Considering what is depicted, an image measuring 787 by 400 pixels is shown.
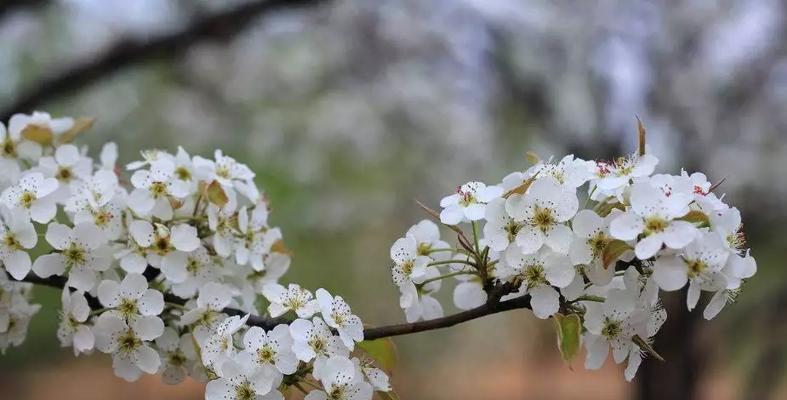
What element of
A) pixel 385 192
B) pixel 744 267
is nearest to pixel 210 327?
pixel 744 267

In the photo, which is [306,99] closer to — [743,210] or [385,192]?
[385,192]

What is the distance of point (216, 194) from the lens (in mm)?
890

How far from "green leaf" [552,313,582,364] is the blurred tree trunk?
292 centimetres

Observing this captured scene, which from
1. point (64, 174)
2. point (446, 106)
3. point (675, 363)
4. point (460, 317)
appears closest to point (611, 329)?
point (460, 317)

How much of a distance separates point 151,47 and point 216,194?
1.84 metres

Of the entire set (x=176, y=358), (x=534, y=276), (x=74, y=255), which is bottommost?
(x=176, y=358)

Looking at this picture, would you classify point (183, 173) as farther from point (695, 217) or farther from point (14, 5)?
point (14, 5)

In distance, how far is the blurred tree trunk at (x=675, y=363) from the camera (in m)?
3.48

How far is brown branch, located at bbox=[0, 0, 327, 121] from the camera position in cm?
247

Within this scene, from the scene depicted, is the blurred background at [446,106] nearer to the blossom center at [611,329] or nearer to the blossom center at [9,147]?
the blossom center at [9,147]

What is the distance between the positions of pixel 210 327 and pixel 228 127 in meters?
4.39

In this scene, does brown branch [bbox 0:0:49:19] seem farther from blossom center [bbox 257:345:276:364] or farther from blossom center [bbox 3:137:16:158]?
blossom center [bbox 257:345:276:364]

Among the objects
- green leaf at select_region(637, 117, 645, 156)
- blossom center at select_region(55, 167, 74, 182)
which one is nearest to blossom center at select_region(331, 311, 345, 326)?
green leaf at select_region(637, 117, 645, 156)

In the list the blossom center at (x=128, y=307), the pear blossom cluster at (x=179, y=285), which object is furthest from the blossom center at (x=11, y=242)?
the blossom center at (x=128, y=307)
